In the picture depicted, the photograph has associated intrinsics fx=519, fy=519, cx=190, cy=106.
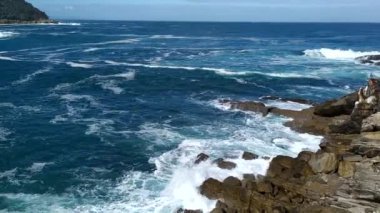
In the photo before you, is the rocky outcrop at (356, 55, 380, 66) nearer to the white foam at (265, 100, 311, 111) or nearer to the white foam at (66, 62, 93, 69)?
the white foam at (265, 100, 311, 111)

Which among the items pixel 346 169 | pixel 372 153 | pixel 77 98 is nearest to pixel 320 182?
pixel 346 169

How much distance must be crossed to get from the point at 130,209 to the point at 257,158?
10413 mm

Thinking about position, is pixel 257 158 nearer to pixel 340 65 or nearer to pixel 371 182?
pixel 371 182

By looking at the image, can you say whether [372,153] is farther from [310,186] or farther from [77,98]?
[77,98]

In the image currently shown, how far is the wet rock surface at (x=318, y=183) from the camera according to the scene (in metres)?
25.0

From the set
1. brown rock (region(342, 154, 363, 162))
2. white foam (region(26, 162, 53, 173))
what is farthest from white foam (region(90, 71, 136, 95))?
brown rock (region(342, 154, 363, 162))

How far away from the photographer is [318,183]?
27656mm

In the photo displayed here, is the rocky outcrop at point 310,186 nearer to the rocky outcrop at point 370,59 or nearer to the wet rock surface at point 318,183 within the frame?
the wet rock surface at point 318,183

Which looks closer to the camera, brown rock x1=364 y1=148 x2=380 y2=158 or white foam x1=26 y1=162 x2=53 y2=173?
brown rock x1=364 y1=148 x2=380 y2=158

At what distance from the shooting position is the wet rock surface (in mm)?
25000

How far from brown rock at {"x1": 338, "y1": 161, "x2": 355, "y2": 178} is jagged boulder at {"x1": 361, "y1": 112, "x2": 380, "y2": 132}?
17.7 ft

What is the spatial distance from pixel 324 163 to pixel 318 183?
2.15 meters

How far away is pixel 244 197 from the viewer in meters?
27.1

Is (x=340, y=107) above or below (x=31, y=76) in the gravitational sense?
above
